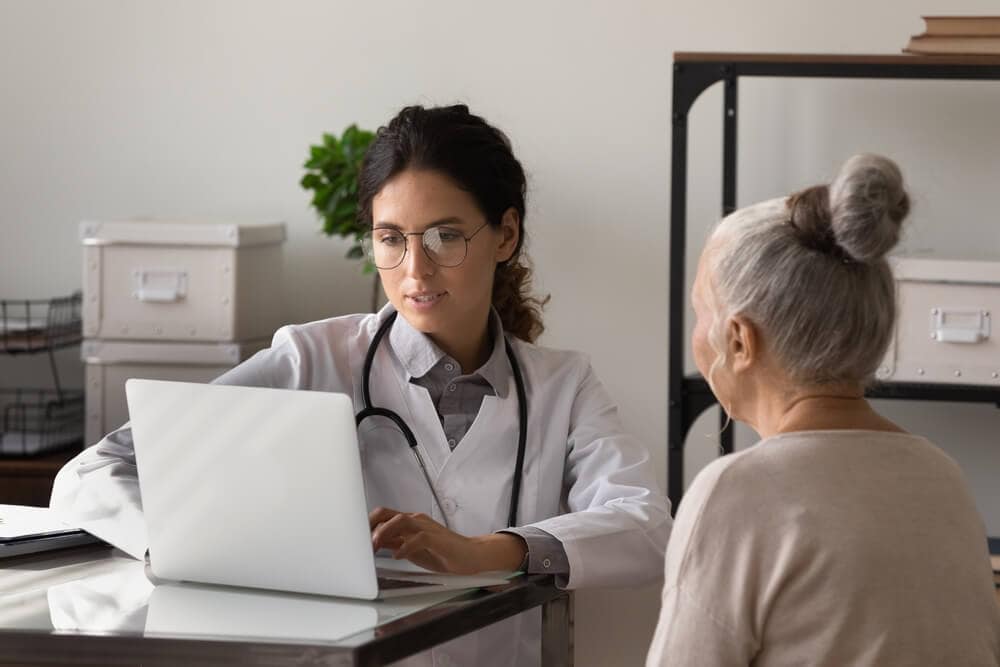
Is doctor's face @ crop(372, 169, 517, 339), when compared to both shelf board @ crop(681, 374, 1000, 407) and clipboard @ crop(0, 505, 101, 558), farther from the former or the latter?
shelf board @ crop(681, 374, 1000, 407)

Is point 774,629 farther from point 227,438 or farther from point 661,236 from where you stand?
point 661,236

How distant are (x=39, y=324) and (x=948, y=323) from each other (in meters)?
1.80

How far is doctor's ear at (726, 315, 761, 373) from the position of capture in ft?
3.55

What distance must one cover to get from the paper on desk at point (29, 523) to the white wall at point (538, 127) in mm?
1225

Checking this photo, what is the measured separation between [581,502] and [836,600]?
0.61m

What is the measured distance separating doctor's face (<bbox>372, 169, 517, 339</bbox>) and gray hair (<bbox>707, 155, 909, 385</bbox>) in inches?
22.8

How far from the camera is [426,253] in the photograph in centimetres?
160

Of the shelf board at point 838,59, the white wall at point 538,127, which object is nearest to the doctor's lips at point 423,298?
the shelf board at point 838,59

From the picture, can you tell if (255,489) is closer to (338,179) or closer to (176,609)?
Result: (176,609)

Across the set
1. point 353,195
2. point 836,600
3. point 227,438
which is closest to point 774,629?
point 836,600

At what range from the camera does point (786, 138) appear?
277cm

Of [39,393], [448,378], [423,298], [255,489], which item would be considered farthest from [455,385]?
[39,393]

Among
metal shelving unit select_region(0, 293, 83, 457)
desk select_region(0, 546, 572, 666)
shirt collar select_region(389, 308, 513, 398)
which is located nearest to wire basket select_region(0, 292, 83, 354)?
metal shelving unit select_region(0, 293, 83, 457)

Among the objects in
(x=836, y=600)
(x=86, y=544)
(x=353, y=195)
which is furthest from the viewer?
(x=353, y=195)
